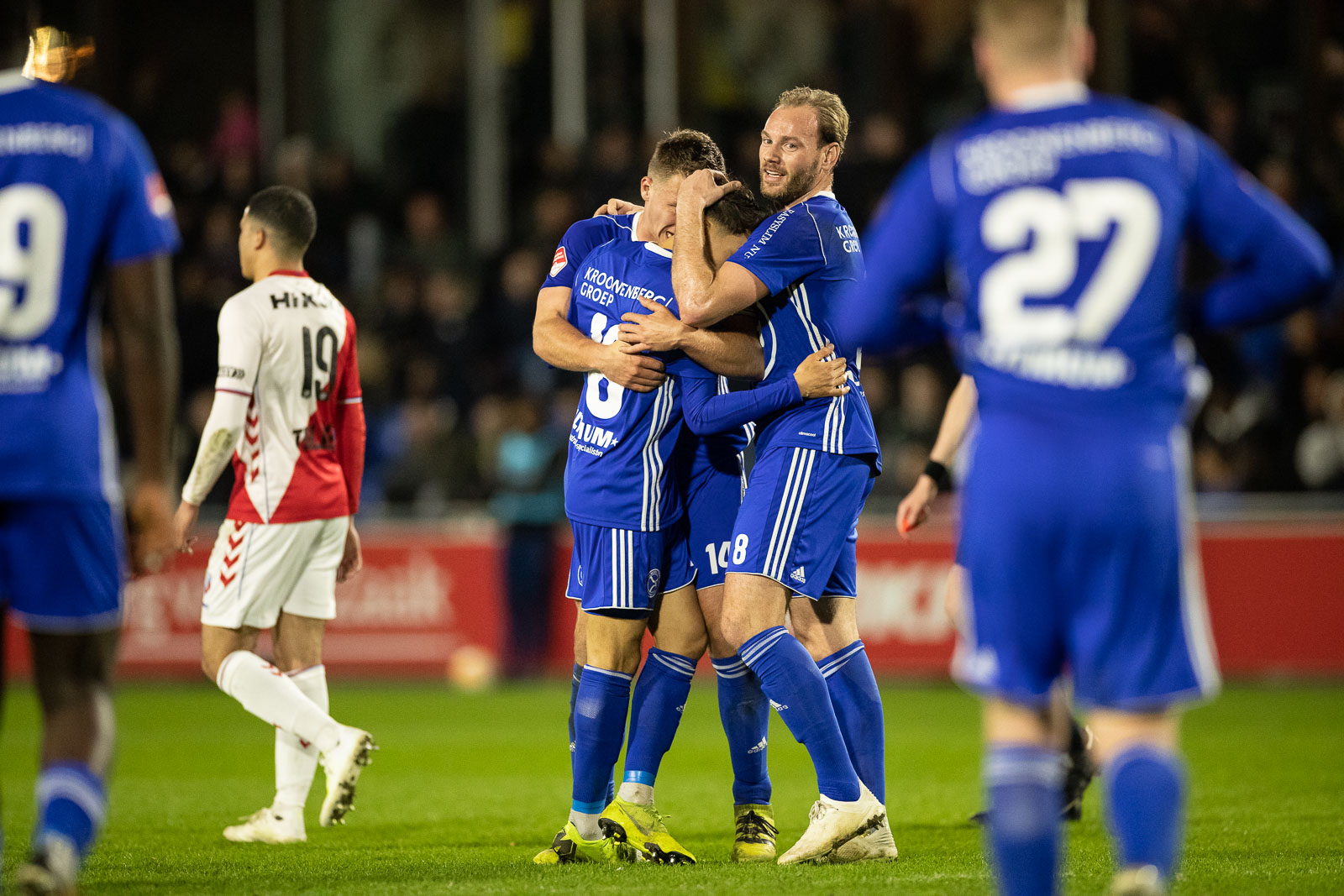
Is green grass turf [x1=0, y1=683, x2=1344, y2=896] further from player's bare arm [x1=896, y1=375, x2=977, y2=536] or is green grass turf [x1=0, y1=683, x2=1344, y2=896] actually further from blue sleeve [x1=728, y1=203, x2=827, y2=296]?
blue sleeve [x1=728, y1=203, x2=827, y2=296]

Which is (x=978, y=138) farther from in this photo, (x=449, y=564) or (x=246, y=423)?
(x=449, y=564)

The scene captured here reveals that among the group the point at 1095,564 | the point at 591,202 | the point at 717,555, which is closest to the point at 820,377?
the point at 717,555

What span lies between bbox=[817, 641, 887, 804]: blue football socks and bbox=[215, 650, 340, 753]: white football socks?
6.25 ft

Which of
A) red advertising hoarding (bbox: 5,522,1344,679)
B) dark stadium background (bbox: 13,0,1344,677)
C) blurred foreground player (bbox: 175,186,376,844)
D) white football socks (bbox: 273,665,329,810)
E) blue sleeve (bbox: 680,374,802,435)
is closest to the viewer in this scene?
blue sleeve (bbox: 680,374,802,435)

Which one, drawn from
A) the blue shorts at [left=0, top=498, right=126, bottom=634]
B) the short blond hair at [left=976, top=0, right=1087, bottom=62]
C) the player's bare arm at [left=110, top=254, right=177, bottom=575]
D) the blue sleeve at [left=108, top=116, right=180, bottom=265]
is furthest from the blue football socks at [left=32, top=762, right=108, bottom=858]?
the short blond hair at [left=976, top=0, right=1087, bottom=62]

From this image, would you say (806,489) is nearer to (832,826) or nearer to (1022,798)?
(832,826)

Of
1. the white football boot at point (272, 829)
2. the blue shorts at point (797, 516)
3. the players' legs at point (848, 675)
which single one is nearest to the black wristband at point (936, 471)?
the blue shorts at point (797, 516)

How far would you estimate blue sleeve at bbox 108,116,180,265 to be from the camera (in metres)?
3.75

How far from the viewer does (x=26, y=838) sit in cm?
616

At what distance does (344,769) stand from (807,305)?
243cm

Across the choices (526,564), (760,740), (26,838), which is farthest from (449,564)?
(760,740)

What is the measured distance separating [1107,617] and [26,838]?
15.6 feet

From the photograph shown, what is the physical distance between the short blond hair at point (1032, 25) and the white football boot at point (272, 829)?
4265mm

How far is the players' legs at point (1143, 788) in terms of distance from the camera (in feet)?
10.3
